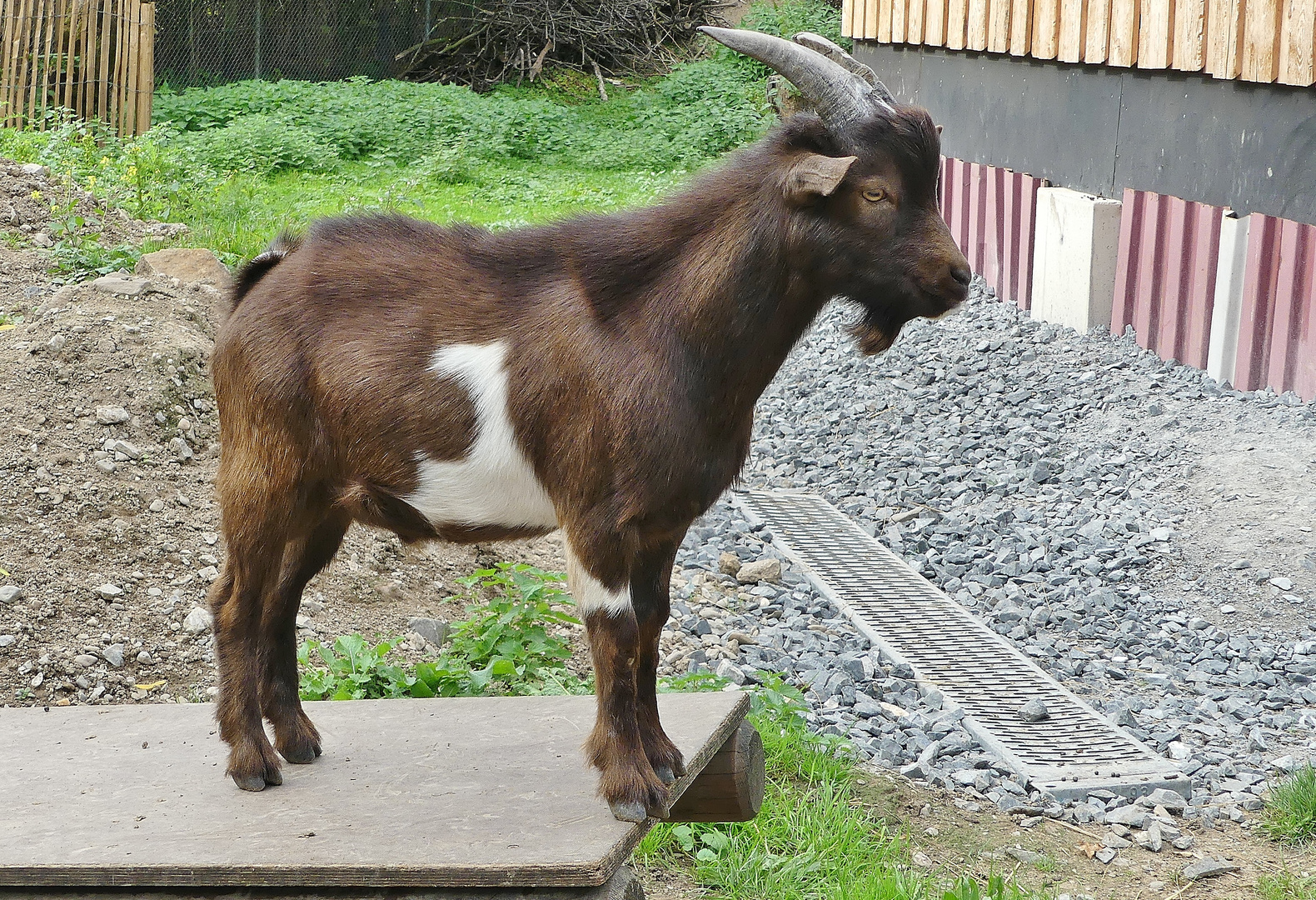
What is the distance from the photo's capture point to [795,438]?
7.95 metres

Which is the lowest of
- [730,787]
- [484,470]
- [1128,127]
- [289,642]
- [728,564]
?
[728,564]

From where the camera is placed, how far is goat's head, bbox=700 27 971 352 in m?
2.63

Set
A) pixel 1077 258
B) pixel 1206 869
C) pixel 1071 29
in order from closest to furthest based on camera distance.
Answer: pixel 1206 869 < pixel 1077 258 < pixel 1071 29

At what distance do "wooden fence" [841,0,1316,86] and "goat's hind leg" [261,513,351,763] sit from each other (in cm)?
604

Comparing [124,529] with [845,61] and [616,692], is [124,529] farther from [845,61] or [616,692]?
[845,61]

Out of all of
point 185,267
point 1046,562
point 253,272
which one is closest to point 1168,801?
point 1046,562

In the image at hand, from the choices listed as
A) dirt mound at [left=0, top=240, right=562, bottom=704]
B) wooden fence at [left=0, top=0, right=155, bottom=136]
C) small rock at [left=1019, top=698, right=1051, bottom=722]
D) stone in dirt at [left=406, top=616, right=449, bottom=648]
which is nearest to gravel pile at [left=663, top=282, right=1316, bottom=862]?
small rock at [left=1019, top=698, right=1051, bottom=722]

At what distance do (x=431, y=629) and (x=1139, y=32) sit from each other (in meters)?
6.34

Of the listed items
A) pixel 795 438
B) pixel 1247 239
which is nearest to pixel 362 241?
pixel 795 438

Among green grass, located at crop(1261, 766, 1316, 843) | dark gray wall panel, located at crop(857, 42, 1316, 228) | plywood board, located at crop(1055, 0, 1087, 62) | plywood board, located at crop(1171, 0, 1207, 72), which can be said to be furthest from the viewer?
plywood board, located at crop(1055, 0, 1087, 62)

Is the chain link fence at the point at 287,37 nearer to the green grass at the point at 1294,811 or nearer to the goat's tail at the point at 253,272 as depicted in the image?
the goat's tail at the point at 253,272

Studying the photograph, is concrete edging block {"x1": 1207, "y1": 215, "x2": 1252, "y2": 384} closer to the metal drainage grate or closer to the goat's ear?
the metal drainage grate

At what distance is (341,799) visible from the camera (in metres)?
3.11

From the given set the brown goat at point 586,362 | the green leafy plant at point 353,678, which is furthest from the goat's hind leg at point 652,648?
the green leafy plant at point 353,678
